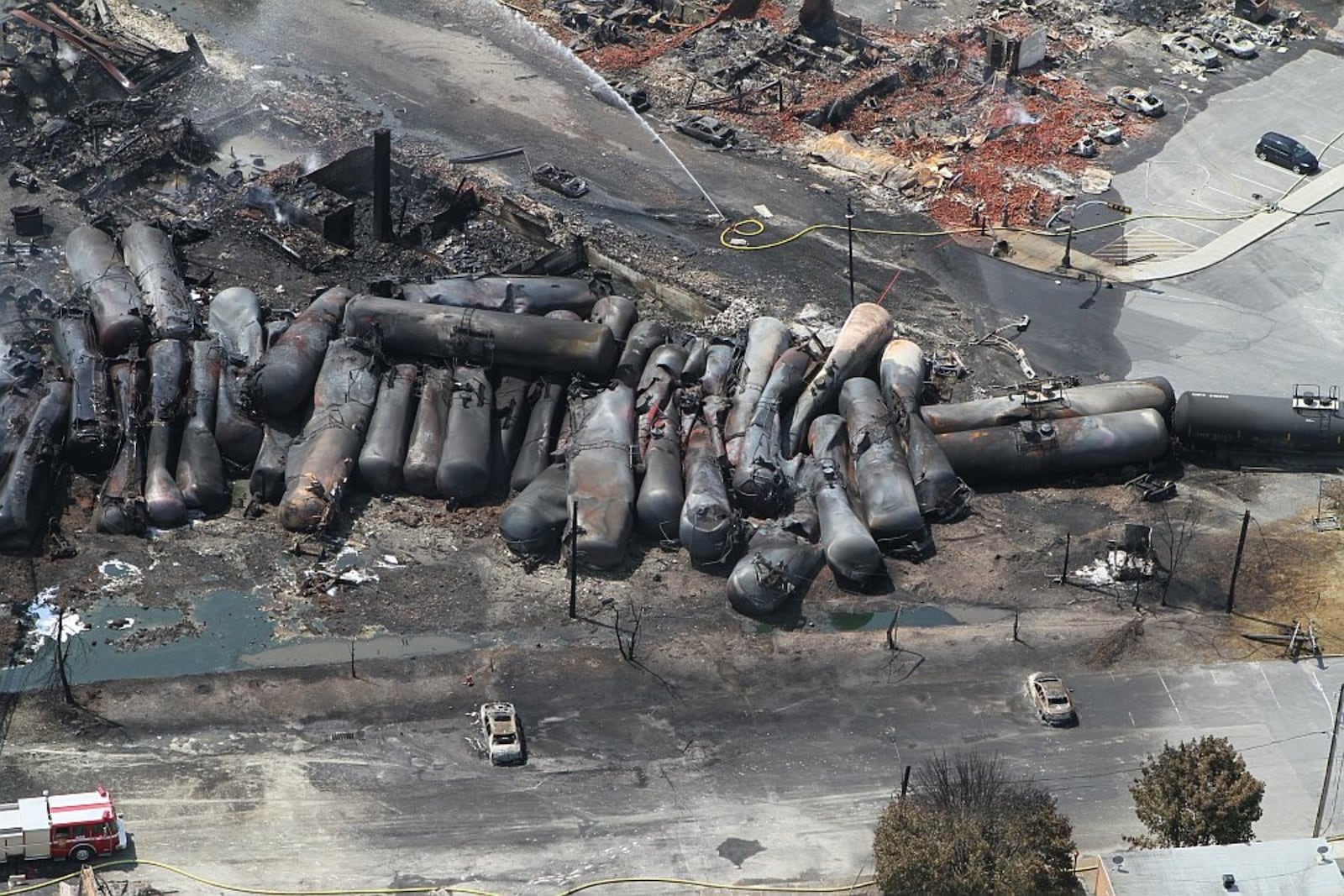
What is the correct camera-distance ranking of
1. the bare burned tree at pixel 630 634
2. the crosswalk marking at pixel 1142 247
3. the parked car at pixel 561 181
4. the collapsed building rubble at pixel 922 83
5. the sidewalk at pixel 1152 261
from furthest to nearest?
the collapsed building rubble at pixel 922 83
the parked car at pixel 561 181
the crosswalk marking at pixel 1142 247
the sidewalk at pixel 1152 261
the bare burned tree at pixel 630 634

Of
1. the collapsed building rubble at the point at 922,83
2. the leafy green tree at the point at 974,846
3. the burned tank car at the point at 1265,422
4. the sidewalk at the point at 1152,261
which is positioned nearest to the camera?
the leafy green tree at the point at 974,846

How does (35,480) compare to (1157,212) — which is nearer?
(35,480)

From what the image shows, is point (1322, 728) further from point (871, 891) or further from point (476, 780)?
point (476, 780)

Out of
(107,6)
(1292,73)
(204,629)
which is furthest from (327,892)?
(1292,73)

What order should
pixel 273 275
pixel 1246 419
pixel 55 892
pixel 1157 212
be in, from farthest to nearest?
pixel 1157 212
pixel 273 275
pixel 1246 419
pixel 55 892

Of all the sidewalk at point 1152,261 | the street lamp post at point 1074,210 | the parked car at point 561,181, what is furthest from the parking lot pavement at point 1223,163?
the parked car at point 561,181

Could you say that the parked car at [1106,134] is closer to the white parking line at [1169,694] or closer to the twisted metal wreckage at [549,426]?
the twisted metal wreckage at [549,426]
